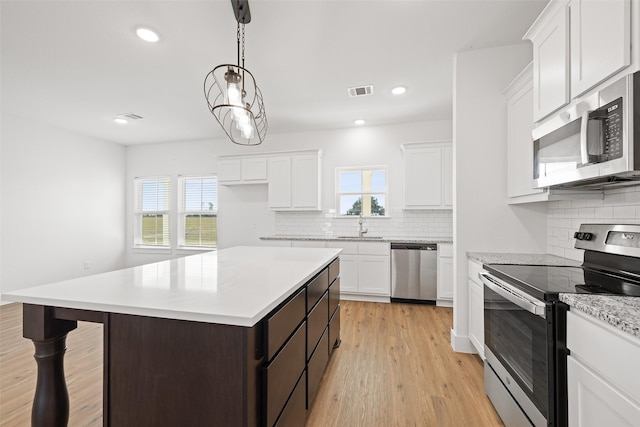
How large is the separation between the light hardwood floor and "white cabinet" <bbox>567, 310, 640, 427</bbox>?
0.86m

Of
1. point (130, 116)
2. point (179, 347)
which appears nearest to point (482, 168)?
point (179, 347)

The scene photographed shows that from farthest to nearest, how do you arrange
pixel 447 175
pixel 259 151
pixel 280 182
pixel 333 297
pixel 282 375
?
pixel 259 151 < pixel 280 182 < pixel 447 175 < pixel 333 297 < pixel 282 375

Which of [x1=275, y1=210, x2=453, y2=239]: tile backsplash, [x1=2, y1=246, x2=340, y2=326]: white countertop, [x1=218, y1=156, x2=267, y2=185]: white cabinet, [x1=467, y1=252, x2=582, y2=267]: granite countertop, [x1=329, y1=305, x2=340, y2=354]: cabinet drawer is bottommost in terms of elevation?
[x1=329, y1=305, x2=340, y2=354]: cabinet drawer

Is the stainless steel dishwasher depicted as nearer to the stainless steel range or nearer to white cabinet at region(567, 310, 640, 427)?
the stainless steel range

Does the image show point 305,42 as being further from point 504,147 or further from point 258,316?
point 258,316

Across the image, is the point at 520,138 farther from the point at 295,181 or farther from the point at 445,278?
the point at 295,181

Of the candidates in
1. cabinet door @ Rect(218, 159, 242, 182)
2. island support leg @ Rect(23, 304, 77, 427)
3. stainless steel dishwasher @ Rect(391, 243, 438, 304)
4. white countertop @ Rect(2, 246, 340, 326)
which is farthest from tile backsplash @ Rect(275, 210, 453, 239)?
island support leg @ Rect(23, 304, 77, 427)

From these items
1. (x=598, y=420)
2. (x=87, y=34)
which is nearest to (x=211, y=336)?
(x=598, y=420)

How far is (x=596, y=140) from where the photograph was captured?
52.1 inches

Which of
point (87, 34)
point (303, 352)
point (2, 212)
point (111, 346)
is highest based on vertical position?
point (87, 34)

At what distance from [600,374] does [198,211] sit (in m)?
5.98

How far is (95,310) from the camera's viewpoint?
3.72 ft

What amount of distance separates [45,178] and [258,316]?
18.6 feet

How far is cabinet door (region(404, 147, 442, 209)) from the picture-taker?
4.21 m
